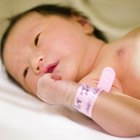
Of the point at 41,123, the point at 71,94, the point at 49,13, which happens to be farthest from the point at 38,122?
the point at 49,13

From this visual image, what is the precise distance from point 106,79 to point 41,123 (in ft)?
0.82

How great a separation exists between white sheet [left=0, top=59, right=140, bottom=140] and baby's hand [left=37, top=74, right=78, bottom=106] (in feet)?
0.14

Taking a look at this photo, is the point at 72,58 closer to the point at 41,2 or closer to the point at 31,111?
the point at 31,111

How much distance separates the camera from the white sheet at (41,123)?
88 centimetres

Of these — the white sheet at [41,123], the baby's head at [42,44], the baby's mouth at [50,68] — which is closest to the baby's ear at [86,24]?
the baby's head at [42,44]

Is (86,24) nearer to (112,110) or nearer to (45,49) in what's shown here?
(45,49)

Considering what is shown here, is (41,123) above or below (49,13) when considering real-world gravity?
below

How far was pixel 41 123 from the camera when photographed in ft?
3.05

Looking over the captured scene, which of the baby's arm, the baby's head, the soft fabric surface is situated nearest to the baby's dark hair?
the baby's head

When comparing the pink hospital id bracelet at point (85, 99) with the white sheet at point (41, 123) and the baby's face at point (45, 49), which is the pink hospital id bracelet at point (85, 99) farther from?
the baby's face at point (45, 49)

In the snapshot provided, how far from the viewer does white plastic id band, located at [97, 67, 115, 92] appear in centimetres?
102

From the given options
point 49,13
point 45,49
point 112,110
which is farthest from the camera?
point 49,13

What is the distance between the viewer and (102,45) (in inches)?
49.4

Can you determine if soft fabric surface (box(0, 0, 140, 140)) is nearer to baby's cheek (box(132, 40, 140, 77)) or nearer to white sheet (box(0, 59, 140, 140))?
white sheet (box(0, 59, 140, 140))
